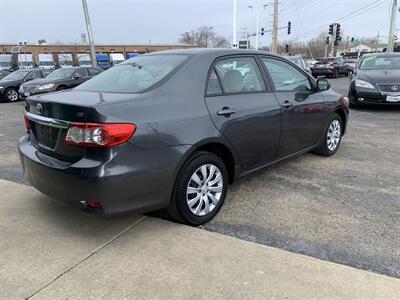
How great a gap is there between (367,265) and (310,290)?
24.0 inches

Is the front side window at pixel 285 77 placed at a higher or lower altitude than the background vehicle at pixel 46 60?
higher

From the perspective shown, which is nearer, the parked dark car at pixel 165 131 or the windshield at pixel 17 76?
the parked dark car at pixel 165 131

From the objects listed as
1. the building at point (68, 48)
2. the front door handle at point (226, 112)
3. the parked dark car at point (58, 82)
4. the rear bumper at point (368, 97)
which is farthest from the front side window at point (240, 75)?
the building at point (68, 48)

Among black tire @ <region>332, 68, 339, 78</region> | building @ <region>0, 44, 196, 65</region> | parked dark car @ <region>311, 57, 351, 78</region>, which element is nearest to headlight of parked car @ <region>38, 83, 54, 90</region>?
parked dark car @ <region>311, 57, 351, 78</region>

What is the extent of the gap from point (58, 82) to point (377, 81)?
34.4 feet

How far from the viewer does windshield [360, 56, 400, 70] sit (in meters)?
10.0

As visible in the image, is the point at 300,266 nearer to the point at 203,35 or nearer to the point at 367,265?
the point at 367,265

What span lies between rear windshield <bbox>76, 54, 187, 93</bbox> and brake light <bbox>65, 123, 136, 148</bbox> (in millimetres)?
568

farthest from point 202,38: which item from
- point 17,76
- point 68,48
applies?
point 17,76

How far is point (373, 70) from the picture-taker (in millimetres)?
9938

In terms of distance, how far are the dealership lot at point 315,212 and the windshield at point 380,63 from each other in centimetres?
532

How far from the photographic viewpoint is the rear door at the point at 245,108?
3.49 meters

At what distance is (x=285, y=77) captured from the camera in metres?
4.44

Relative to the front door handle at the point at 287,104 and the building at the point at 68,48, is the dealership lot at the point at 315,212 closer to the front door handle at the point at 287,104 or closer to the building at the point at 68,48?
the front door handle at the point at 287,104
